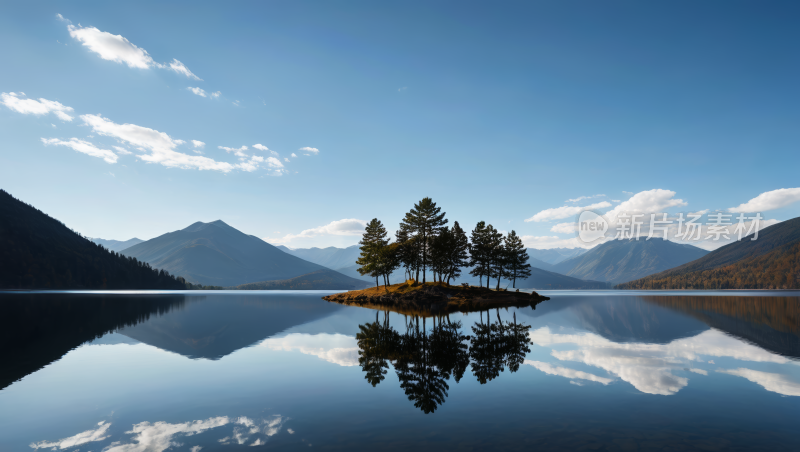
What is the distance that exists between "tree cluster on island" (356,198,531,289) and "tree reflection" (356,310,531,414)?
2236 inches

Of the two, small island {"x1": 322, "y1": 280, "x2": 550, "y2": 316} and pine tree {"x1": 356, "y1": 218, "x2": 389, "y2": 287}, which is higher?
pine tree {"x1": 356, "y1": 218, "x2": 389, "y2": 287}

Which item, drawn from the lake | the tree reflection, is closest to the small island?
the tree reflection

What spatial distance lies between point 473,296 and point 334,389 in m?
74.1

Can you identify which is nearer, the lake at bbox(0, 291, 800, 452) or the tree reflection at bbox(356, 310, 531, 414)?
the lake at bbox(0, 291, 800, 452)

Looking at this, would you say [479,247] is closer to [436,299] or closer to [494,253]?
[494,253]

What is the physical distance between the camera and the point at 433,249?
329ft

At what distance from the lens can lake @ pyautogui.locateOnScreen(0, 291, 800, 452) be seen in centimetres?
1287

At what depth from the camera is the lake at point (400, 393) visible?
42.2 feet

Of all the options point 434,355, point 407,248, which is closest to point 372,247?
point 407,248

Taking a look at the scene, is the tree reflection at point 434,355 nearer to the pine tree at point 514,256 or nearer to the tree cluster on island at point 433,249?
the tree cluster on island at point 433,249

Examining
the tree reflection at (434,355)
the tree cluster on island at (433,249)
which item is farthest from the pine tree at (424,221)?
the tree reflection at (434,355)

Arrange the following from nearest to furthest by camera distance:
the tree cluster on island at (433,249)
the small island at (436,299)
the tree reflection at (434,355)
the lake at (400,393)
Answer: the lake at (400,393), the tree reflection at (434,355), the small island at (436,299), the tree cluster on island at (433,249)

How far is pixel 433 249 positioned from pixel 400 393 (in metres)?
82.6

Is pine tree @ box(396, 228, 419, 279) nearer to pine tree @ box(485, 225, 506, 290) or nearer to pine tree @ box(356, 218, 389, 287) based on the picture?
pine tree @ box(356, 218, 389, 287)
